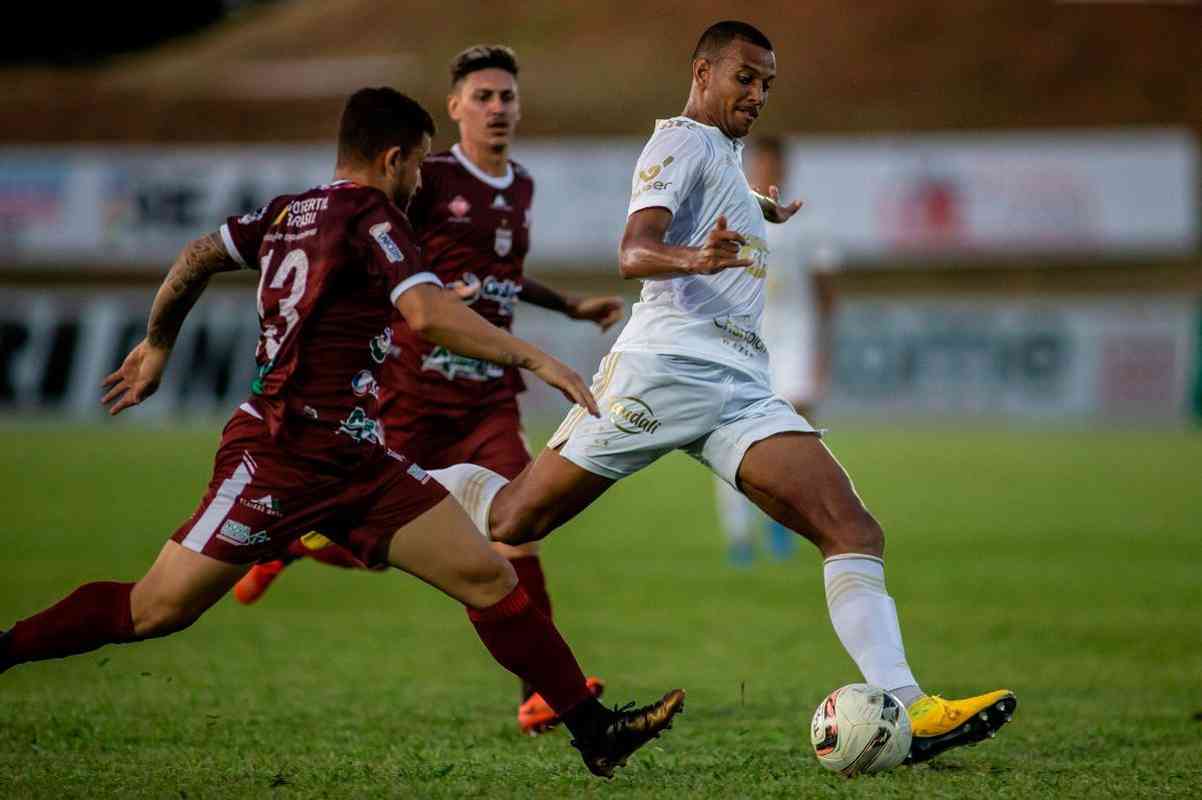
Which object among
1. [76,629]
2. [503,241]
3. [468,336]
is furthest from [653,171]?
[76,629]

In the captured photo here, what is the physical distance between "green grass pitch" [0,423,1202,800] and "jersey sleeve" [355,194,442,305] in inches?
59.1

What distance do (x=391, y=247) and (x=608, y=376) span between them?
108 cm

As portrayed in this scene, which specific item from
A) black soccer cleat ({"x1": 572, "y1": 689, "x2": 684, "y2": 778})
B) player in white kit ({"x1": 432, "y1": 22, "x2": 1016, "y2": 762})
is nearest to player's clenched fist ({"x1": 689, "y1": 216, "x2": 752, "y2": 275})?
player in white kit ({"x1": 432, "y1": 22, "x2": 1016, "y2": 762})

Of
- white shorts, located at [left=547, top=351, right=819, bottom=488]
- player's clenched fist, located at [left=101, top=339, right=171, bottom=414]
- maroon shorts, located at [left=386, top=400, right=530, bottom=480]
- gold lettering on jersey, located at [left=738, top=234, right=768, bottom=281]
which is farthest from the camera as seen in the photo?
maroon shorts, located at [left=386, top=400, right=530, bottom=480]

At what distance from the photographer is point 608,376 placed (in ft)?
18.5

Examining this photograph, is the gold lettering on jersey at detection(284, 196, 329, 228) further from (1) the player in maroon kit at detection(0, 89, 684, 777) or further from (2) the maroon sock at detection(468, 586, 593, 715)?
(2) the maroon sock at detection(468, 586, 593, 715)

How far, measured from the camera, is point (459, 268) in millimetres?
6859

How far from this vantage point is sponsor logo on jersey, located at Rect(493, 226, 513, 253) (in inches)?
273

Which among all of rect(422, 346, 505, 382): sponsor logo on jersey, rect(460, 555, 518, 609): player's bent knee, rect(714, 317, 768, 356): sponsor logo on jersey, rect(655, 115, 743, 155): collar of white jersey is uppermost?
rect(655, 115, 743, 155): collar of white jersey

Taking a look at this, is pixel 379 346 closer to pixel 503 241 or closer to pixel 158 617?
pixel 158 617

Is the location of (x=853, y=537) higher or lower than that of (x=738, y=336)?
lower

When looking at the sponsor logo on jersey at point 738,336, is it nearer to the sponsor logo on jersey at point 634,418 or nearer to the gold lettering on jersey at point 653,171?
the sponsor logo on jersey at point 634,418

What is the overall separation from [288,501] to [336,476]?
0.17 meters

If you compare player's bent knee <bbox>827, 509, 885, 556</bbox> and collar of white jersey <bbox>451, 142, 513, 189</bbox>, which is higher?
collar of white jersey <bbox>451, 142, 513, 189</bbox>
